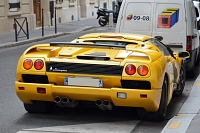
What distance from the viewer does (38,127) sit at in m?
6.99

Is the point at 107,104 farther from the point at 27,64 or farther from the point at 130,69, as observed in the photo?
the point at 27,64

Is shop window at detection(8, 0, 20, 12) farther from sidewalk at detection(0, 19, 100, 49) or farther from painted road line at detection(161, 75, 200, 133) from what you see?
painted road line at detection(161, 75, 200, 133)

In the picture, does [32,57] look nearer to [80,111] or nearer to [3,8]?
[80,111]

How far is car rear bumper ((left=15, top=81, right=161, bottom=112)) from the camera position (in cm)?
684

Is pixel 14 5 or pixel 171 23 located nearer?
pixel 171 23

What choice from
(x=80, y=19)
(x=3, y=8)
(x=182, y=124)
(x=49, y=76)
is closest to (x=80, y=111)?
(x=49, y=76)

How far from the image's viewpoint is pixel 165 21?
38.5ft

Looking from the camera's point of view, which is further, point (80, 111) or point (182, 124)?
point (80, 111)

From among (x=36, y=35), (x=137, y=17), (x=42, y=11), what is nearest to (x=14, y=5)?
(x=36, y=35)

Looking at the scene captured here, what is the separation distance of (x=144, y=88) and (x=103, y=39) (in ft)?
5.02

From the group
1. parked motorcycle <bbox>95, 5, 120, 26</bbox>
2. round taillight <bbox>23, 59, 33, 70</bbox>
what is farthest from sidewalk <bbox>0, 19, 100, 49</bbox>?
round taillight <bbox>23, 59, 33, 70</bbox>

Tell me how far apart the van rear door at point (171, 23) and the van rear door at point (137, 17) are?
0.45ft

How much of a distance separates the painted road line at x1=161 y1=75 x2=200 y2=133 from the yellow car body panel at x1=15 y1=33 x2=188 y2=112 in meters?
0.37

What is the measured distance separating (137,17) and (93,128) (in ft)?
17.6
